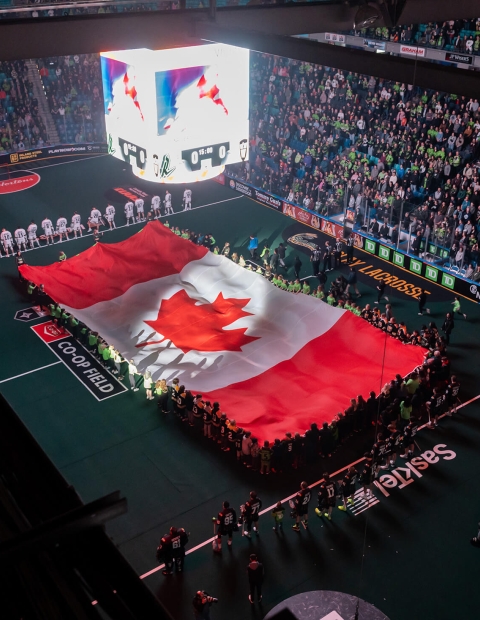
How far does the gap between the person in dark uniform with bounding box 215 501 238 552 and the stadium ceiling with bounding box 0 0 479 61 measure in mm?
9132

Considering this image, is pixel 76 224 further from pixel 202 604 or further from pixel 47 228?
pixel 202 604

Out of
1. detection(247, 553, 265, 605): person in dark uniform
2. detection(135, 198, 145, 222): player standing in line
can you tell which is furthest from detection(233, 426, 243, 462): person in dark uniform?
detection(135, 198, 145, 222): player standing in line

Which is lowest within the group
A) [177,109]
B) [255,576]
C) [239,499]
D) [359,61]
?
[239,499]

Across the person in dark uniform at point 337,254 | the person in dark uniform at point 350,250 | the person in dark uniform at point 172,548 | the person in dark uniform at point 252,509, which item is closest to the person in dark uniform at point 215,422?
the person in dark uniform at point 252,509

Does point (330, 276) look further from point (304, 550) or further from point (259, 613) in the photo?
point (259, 613)

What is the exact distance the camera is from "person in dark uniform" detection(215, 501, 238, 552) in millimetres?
14703

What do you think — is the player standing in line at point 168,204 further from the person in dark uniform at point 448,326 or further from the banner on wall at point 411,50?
the person in dark uniform at point 448,326

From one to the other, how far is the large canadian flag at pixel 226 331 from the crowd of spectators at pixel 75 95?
60.7 feet

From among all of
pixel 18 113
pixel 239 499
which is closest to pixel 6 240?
pixel 18 113

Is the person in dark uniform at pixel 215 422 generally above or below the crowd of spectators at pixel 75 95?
below

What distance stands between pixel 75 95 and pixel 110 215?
1527cm

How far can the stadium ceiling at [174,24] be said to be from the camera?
1154 centimetres

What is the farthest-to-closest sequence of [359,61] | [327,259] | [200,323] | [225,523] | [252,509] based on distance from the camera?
[327,259], [200,323], [252,509], [225,523], [359,61]

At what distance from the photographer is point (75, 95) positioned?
4325 centimetres
